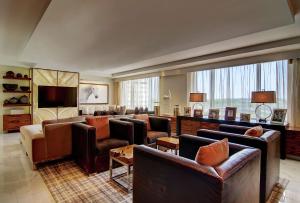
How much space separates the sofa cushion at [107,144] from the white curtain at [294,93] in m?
3.71

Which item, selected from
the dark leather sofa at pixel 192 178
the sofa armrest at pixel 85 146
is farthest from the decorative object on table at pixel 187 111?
the dark leather sofa at pixel 192 178

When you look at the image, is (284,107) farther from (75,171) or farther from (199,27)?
(75,171)

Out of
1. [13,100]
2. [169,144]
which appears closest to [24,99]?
[13,100]

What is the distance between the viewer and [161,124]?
4344 mm

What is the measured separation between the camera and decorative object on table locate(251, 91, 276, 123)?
144 inches

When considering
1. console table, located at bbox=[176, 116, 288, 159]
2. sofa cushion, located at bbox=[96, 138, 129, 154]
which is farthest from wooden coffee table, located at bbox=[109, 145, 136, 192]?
console table, located at bbox=[176, 116, 288, 159]

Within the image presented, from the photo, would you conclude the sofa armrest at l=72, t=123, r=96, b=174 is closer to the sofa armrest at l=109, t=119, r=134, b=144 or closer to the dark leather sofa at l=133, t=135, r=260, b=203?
the sofa armrest at l=109, t=119, r=134, b=144

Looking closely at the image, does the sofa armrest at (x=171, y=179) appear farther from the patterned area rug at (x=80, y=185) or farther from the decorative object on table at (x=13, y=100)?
the decorative object on table at (x=13, y=100)

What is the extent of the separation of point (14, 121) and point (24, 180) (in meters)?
4.37

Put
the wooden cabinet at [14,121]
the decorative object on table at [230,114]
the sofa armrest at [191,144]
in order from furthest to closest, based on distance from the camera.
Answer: the wooden cabinet at [14,121] → the decorative object on table at [230,114] → the sofa armrest at [191,144]

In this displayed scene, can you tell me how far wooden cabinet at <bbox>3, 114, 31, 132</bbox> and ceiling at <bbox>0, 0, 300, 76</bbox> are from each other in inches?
115

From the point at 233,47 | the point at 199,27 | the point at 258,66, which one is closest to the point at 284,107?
the point at 258,66

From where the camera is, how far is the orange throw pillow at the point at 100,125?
3.37m

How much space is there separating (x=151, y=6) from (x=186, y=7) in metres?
0.44
